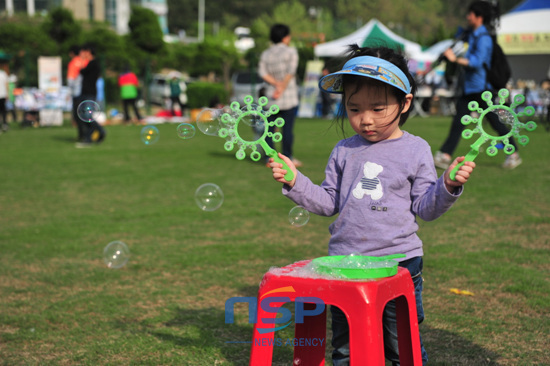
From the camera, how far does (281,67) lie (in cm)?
932

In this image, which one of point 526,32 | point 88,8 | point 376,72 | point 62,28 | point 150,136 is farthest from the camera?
point 88,8

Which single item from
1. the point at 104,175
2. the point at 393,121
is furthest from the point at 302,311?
the point at 104,175

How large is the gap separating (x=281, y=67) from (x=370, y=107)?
6933 mm

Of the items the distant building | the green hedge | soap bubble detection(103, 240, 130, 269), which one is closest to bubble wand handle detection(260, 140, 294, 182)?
soap bubble detection(103, 240, 130, 269)

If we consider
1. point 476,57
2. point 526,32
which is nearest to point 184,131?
point 476,57

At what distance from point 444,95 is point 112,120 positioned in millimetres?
11228

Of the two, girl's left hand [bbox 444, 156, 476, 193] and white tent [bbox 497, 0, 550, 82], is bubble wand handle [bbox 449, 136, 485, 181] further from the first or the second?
white tent [bbox 497, 0, 550, 82]

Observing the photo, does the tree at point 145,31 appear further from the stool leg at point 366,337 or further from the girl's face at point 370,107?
the stool leg at point 366,337

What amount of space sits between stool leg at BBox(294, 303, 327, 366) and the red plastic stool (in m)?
0.04

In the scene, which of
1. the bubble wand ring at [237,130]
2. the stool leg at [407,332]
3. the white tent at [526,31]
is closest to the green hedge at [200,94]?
the white tent at [526,31]

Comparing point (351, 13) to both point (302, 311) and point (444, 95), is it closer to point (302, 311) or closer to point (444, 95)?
point (444, 95)

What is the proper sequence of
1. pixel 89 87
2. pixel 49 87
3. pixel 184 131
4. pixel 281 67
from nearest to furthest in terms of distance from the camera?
pixel 184 131, pixel 281 67, pixel 89 87, pixel 49 87

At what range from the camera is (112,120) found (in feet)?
67.7

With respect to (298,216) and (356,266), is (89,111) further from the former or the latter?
(356,266)
